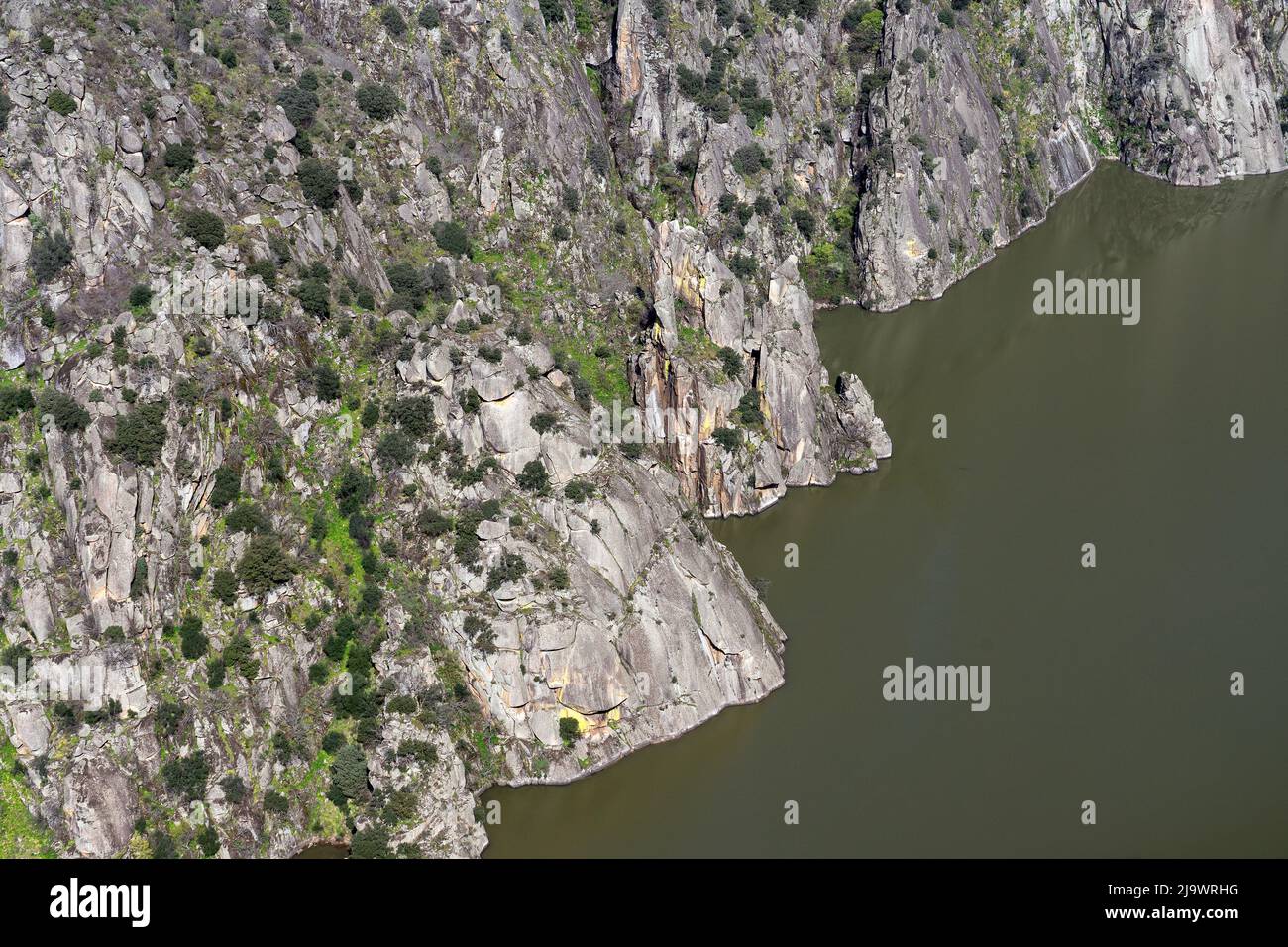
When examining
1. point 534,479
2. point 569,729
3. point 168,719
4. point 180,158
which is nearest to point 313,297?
point 180,158

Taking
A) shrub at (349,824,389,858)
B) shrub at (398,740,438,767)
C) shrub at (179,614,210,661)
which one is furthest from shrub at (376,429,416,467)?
shrub at (349,824,389,858)

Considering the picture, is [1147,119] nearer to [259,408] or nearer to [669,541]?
[669,541]

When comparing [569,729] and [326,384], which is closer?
[569,729]

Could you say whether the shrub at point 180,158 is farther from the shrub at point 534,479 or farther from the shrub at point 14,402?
the shrub at point 534,479

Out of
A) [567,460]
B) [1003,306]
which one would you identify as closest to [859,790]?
[567,460]

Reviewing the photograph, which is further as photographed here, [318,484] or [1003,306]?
[1003,306]

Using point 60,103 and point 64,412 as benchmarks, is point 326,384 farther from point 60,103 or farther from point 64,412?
point 60,103

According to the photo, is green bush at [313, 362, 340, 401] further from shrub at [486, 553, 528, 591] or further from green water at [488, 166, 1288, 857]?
green water at [488, 166, 1288, 857]
